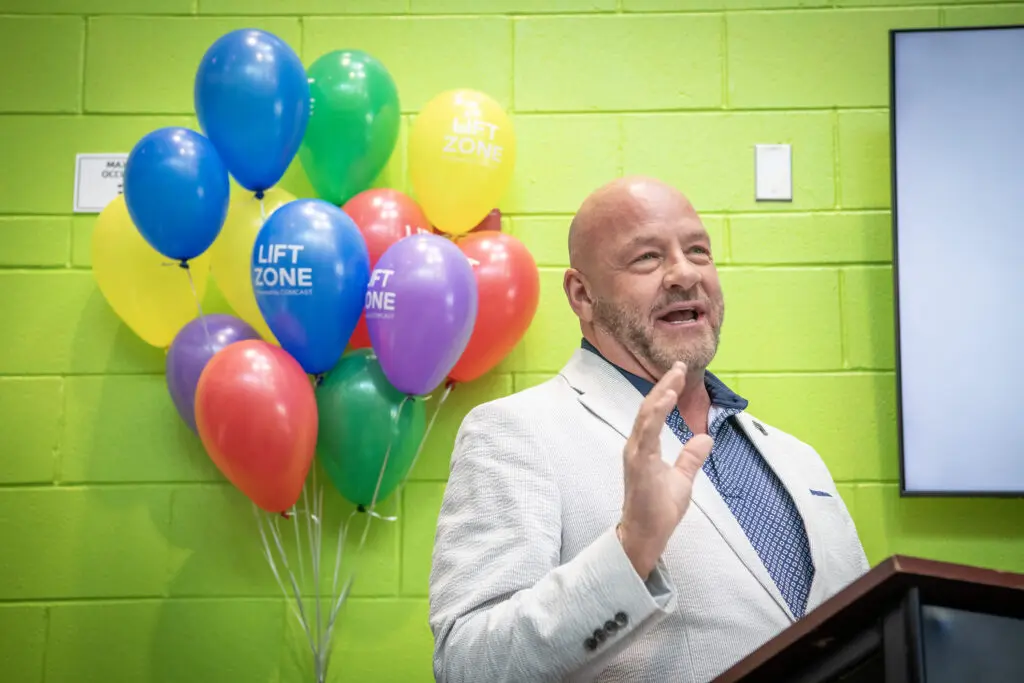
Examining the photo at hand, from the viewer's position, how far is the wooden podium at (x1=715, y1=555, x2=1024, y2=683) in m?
0.70

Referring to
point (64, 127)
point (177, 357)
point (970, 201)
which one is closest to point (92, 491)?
point (177, 357)

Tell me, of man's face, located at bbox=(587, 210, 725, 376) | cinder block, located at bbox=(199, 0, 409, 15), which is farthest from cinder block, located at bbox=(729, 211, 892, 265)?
cinder block, located at bbox=(199, 0, 409, 15)

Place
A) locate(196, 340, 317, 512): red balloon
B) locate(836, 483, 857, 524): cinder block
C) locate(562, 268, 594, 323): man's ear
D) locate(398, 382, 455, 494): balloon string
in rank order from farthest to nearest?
locate(836, 483, 857, 524): cinder block
locate(398, 382, 455, 494): balloon string
locate(196, 340, 317, 512): red balloon
locate(562, 268, 594, 323): man's ear

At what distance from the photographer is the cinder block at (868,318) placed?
2.33m

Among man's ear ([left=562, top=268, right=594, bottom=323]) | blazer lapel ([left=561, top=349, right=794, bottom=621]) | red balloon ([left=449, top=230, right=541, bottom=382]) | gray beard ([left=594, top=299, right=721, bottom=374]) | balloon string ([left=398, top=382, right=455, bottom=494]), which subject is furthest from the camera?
balloon string ([left=398, top=382, right=455, bottom=494])

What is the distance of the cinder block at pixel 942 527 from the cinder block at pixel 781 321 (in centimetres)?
34

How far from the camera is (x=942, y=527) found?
226 centimetres

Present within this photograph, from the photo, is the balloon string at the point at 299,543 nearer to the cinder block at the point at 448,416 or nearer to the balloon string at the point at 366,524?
the balloon string at the point at 366,524

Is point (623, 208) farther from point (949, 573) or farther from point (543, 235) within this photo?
point (949, 573)

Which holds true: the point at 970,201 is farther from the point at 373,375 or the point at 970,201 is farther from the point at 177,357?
the point at 177,357

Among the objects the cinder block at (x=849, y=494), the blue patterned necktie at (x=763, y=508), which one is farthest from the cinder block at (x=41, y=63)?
the cinder block at (x=849, y=494)

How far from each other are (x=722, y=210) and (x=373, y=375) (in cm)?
98

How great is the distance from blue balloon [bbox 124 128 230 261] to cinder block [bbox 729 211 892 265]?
48.5 inches

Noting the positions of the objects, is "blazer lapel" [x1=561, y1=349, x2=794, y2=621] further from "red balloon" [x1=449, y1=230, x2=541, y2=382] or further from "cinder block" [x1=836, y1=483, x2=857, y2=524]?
"cinder block" [x1=836, y1=483, x2=857, y2=524]
